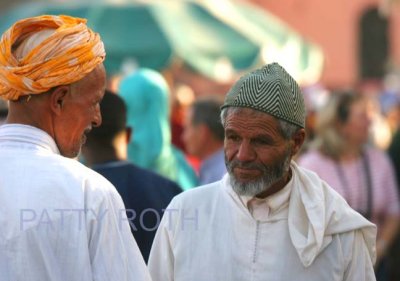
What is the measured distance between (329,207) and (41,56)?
50.8 inches

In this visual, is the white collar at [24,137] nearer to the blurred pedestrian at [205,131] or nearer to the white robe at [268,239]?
the white robe at [268,239]

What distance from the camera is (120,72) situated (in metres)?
12.4

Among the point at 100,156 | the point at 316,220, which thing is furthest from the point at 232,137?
the point at 100,156

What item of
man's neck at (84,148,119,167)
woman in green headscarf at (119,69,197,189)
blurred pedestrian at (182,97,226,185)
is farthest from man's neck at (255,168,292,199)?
blurred pedestrian at (182,97,226,185)

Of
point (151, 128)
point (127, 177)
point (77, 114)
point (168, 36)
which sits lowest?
point (168, 36)

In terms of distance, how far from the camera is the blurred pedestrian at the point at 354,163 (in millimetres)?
8422

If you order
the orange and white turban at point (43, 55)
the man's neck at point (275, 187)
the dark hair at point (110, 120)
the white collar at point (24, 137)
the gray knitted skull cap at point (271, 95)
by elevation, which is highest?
the orange and white turban at point (43, 55)

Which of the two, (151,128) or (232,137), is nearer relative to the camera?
(232,137)

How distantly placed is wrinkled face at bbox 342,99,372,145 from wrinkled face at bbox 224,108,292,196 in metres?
3.70

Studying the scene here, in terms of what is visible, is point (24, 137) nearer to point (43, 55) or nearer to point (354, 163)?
point (43, 55)

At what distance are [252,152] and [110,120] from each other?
59.3 inches

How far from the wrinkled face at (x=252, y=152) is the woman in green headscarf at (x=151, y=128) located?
8.06ft

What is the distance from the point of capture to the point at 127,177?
6.09m

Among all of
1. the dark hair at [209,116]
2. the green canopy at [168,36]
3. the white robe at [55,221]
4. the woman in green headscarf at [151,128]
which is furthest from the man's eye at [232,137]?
the green canopy at [168,36]
